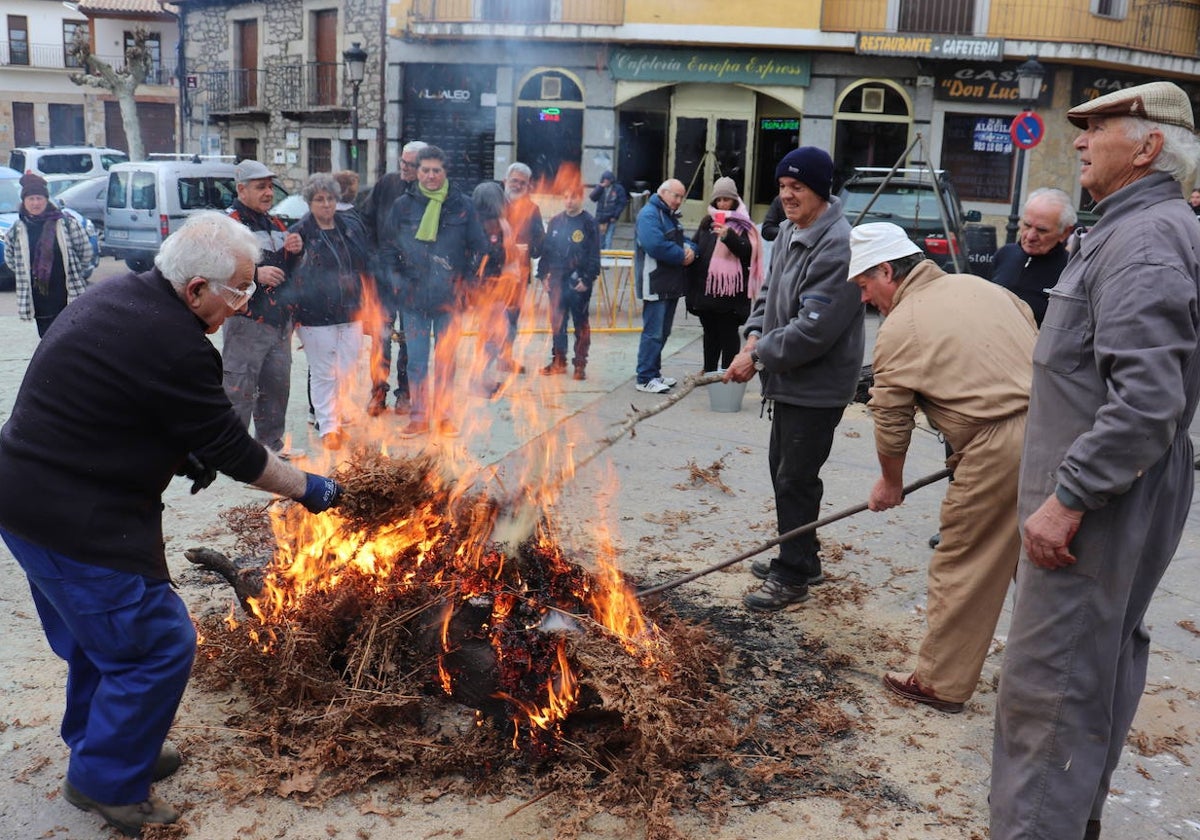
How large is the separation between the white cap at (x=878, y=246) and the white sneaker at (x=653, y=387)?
18.5ft

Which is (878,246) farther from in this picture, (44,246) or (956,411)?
(44,246)

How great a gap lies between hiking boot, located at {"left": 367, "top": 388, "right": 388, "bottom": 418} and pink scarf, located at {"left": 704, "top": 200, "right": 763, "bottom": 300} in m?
2.96

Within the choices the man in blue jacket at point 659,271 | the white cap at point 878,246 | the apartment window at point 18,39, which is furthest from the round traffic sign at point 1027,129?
the apartment window at point 18,39

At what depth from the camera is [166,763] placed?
3.62 metres

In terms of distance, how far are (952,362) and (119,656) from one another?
3031 millimetres

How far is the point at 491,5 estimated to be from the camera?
2311 cm

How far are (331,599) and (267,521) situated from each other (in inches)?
79.9

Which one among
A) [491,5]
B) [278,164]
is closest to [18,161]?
[278,164]

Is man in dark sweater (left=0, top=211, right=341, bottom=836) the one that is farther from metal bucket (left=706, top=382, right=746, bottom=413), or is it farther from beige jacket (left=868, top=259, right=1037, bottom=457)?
metal bucket (left=706, top=382, right=746, bottom=413)

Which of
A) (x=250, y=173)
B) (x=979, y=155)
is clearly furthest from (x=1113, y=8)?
(x=250, y=173)

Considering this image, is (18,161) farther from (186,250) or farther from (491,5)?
(186,250)

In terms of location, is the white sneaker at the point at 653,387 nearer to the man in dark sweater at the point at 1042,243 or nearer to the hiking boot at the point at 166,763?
the man in dark sweater at the point at 1042,243

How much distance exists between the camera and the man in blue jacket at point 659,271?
31.9 ft

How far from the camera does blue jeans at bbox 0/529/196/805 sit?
3182 mm
